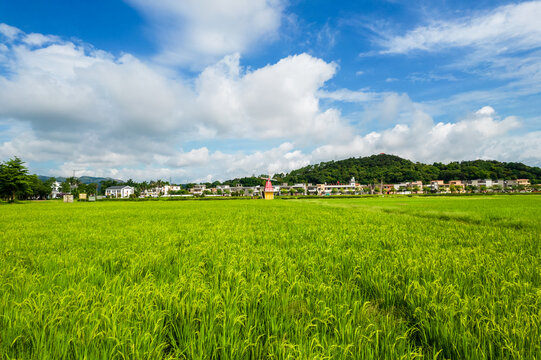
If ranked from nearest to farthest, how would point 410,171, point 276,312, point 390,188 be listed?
point 276,312, point 390,188, point 410,171

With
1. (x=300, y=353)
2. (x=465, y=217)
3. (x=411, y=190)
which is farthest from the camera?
(x=411, y=190)

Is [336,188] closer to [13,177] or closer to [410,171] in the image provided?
[410,171]

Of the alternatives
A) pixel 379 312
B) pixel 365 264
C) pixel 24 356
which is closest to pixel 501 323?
pixel 379 312

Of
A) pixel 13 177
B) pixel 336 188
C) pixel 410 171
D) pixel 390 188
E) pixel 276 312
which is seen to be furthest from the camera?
pixel 410 171

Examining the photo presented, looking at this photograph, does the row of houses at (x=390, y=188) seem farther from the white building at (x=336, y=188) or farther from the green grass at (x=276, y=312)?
the green grass at (x=276, y=312)

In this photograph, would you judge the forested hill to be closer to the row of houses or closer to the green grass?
the row of houses

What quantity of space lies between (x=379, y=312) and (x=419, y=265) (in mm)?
1767

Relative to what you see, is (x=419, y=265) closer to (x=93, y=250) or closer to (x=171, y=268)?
(x=171, y=268)

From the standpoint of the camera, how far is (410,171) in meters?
152

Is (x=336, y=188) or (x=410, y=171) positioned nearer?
(x=336, y=188)

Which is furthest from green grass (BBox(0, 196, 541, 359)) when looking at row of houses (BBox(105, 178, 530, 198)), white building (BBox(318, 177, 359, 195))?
white building (BBox(318, 177, 359, 195))

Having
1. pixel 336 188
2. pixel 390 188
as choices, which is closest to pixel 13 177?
pixel 336 188

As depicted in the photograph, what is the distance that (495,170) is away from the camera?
444ft

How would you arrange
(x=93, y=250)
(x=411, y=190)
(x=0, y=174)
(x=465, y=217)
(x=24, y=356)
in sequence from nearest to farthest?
(x=24, y=356), (x=93, y=250), (x=465, y=217), (x=0, y=174), (x=411, y=190)
